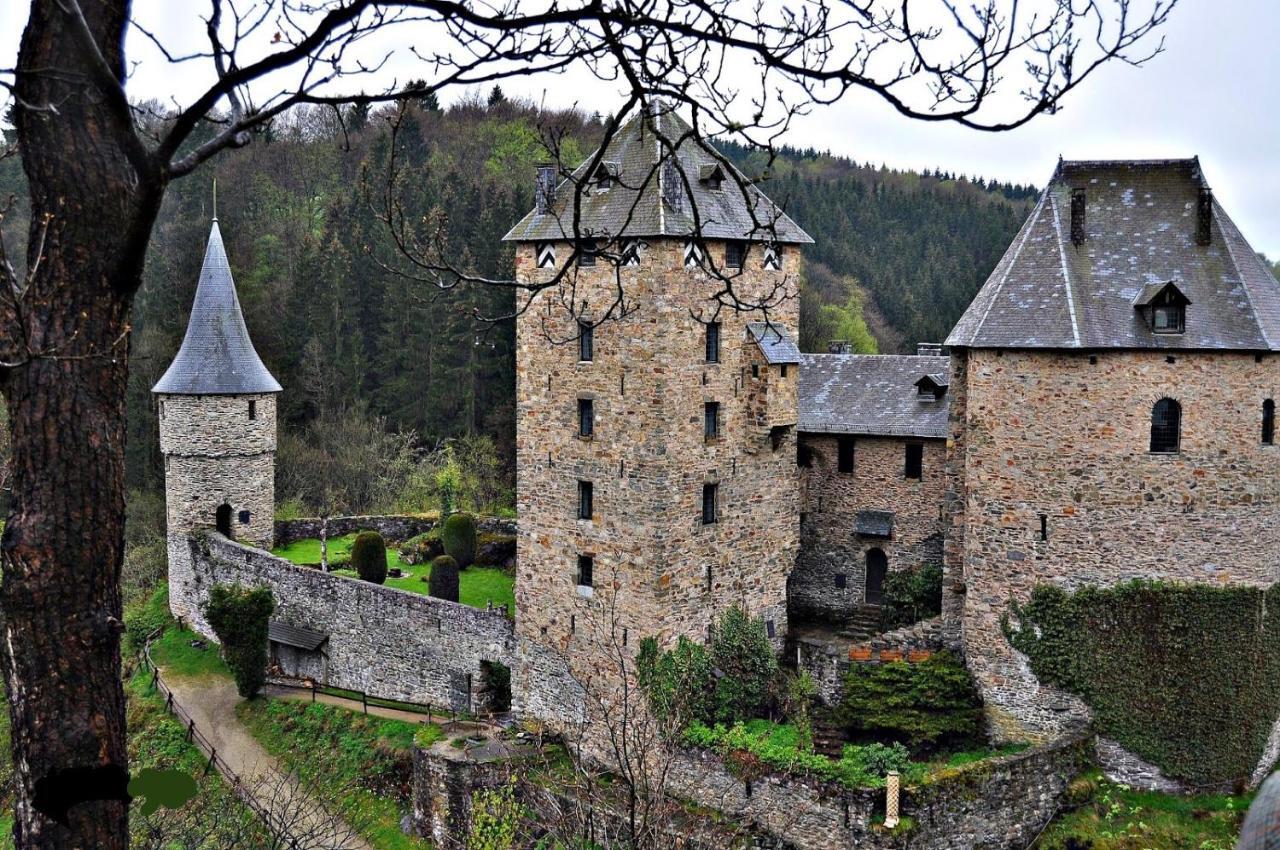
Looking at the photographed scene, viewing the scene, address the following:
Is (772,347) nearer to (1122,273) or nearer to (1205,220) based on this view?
(1122,273)

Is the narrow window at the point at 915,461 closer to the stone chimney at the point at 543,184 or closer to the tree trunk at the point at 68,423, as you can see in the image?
the stone chimney at the point at 543,184

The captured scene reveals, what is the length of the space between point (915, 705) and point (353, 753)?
36.2 feet

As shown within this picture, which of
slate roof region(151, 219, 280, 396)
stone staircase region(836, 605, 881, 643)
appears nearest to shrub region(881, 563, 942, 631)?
stone staircase region(836, 605, 881, 643)

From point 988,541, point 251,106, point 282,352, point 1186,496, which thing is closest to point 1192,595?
point 1186,496

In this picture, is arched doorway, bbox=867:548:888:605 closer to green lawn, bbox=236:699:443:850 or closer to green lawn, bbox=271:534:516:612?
green lawn, bbox=271:534:516:612

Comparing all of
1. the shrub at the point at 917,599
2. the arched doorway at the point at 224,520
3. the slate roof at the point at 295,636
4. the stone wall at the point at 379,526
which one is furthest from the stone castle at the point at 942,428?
the stone wall at the point at 379,526

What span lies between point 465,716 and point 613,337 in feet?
28.1

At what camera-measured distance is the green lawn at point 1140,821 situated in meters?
16.5

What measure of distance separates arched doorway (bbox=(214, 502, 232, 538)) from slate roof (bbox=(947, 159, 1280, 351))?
778 inches

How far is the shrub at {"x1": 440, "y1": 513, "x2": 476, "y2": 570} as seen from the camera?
30.0 m

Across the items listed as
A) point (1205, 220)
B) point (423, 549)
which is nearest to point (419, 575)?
point (423, 549)

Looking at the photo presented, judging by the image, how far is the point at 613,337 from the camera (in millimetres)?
19656

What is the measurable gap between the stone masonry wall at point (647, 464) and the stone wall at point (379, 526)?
1132cm

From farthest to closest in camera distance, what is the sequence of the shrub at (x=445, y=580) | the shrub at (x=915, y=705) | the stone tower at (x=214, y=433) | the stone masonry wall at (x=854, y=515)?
the stone tower at (x=214, y=433) → the shrub at (x=445, y=580) → the stone masonry wall at (x=854, y=515) → the shrub at (x=915, y=705)
